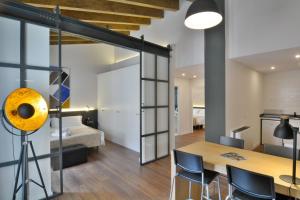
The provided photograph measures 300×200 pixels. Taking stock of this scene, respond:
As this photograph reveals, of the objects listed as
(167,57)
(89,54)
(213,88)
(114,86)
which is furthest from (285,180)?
(89,54)

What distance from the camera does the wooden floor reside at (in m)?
2.70

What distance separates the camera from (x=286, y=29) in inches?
112

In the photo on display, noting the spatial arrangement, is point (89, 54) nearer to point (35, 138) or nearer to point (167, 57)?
point (167, 57)

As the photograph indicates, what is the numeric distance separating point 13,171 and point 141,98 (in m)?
2.51

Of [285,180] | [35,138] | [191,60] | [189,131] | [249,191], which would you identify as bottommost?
[189,131]

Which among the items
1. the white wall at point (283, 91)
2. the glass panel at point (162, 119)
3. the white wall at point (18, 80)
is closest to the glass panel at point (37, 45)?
the white wall at point (18, 80)

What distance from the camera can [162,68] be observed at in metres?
4.44

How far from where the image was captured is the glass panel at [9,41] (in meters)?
2.15

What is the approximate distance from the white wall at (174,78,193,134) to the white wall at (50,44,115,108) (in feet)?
10.4

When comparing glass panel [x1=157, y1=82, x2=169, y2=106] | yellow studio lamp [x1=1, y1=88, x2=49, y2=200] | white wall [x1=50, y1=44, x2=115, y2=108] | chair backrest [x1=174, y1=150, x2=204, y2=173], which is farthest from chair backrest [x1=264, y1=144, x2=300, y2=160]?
white wall [x1=50, y1=44, x2=115, y2=108]

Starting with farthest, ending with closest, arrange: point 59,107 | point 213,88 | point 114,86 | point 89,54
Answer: point 89,54 → point 114,86 → point 213,88 → point 59,107

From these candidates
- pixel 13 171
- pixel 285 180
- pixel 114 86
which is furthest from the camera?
pixel 114 86

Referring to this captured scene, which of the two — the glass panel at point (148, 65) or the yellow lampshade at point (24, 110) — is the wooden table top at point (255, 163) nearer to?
the yellow lampshade at point (24, 110)

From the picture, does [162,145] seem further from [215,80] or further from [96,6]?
[96,6]
